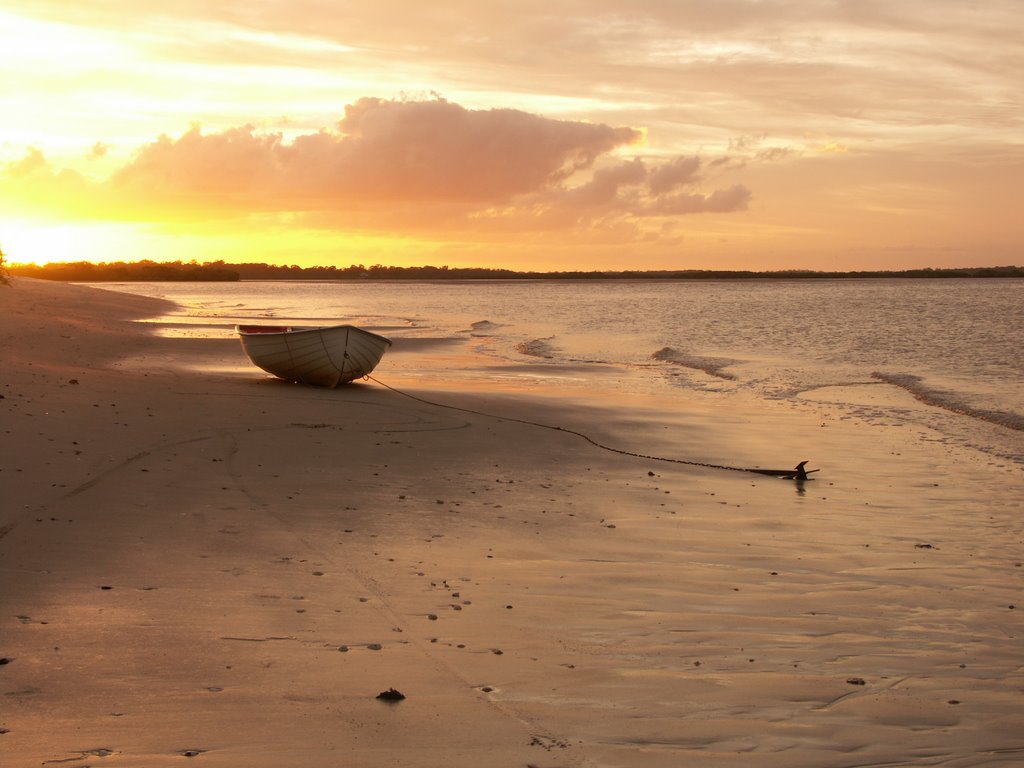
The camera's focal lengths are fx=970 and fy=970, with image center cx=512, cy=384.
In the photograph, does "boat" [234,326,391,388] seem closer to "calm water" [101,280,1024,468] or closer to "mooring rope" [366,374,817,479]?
"mooring rope" [366,374,817,479]

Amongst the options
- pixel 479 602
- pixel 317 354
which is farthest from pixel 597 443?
pixel 479 602

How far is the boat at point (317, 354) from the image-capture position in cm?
1770

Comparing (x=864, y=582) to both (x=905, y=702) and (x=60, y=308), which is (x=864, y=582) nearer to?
(x=905, y=702)

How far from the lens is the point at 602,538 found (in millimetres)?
8180

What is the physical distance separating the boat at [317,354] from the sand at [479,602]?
5.08 metres

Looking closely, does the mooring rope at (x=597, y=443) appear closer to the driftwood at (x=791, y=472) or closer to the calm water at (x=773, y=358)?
the driftwood at (x=791, y=472)

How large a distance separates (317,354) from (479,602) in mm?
12060

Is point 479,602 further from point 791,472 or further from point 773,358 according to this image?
point 773,358

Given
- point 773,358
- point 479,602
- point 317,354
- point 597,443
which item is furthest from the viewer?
point 773,358

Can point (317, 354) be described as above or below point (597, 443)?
above

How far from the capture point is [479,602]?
6332mm

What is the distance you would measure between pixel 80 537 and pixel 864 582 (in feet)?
18.9

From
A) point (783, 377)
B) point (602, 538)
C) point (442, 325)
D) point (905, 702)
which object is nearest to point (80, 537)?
point (602, 538)

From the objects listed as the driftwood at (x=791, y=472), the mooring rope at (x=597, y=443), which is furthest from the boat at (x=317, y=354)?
the driftwood at (x=791, y=472)
